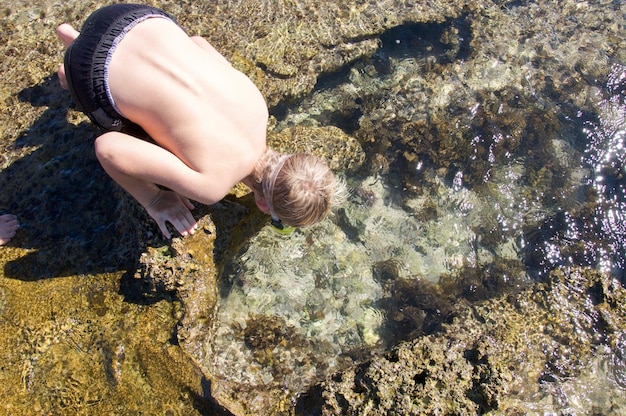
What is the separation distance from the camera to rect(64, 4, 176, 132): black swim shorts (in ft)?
9.53

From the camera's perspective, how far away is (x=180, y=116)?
271 centimetres

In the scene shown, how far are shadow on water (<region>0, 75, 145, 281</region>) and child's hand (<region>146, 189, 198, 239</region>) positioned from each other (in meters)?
0.37

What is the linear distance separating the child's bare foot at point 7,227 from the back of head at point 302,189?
2.36 metres

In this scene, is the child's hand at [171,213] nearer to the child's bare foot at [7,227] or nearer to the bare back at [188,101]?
the bare back at [188,101]

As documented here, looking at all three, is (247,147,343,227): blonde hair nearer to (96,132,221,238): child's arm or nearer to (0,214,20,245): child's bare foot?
Result: (96,132,221,238): child's arm

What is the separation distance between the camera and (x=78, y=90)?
9.83 ft

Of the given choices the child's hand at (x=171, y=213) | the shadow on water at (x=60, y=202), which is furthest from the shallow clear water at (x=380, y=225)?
the child's hand at (x=171, y=213)

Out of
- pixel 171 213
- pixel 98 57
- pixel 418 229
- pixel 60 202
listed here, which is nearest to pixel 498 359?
pixel 418 229

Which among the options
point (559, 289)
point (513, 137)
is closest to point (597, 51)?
point (513, 137)

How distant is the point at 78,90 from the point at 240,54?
219 cm

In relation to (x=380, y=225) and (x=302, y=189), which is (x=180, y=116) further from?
(x=380, y=225)

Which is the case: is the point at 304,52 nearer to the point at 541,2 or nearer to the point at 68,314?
the point at 68,314

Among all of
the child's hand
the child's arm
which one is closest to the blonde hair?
the child's arm

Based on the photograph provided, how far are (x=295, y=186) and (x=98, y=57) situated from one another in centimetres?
160
